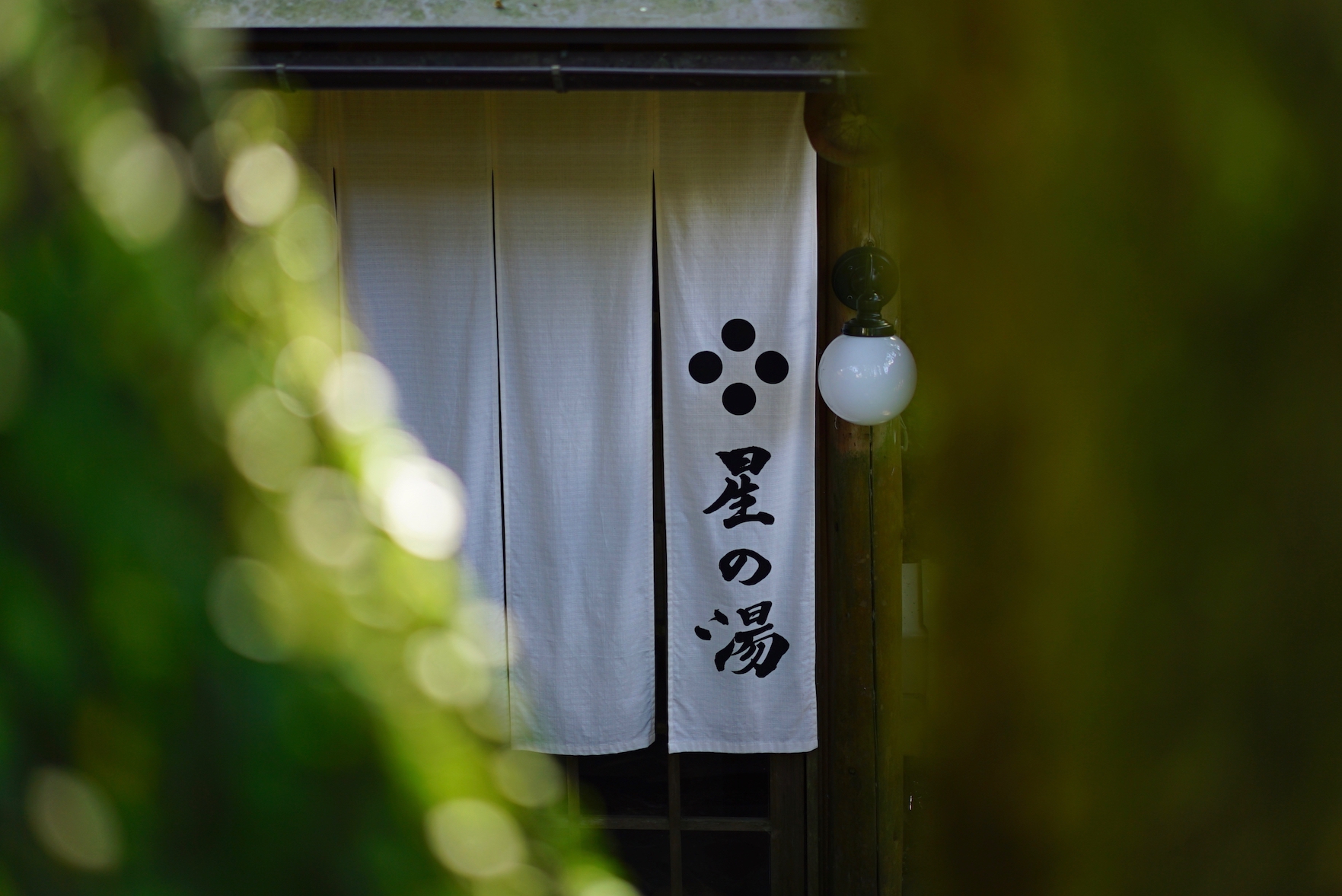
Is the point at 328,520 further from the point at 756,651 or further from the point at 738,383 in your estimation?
the point at 756,651

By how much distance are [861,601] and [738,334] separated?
3.51 ft

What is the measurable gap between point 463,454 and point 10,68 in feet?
12.3

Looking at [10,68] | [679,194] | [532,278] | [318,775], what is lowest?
[318,775]

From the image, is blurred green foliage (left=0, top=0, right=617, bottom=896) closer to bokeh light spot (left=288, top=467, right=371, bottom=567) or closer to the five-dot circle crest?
bokeh light spot (left=288, top=467, right=371, bottom=567)

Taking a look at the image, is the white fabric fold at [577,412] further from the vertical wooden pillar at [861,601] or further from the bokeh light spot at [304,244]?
the bokeh light spot at [304,244]

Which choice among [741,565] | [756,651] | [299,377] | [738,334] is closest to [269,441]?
[299,377]

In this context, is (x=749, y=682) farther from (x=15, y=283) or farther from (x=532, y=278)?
(x=15, y=283)

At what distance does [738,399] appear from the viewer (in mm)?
3830

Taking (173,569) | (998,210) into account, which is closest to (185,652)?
(173,569)

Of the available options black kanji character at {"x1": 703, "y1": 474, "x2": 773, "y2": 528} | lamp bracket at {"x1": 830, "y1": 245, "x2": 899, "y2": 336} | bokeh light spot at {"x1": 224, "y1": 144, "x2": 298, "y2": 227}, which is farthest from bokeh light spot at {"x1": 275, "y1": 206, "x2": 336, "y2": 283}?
black kanji character at {"x1": 703, "y1": 474, "x2": 773, "y2": 528}

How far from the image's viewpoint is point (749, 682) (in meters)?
3.98

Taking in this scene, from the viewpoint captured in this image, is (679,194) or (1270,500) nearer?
(1270,500)

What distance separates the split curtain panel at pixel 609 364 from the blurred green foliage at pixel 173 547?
3567 mm

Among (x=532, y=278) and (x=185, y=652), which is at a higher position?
(x=532, y=278)
